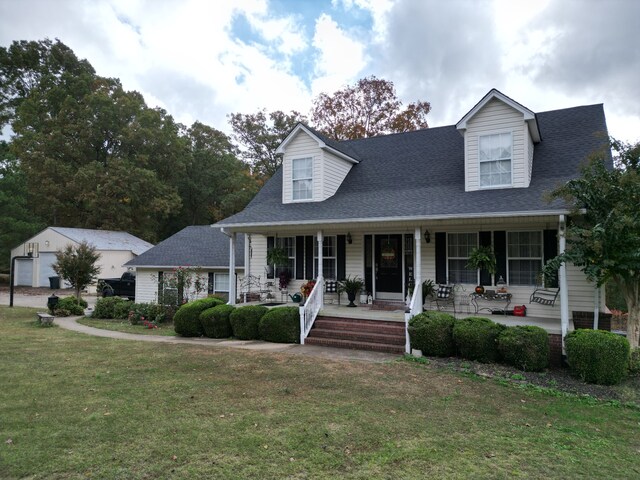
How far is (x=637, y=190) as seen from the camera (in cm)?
747

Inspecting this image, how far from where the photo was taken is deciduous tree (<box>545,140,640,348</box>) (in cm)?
742

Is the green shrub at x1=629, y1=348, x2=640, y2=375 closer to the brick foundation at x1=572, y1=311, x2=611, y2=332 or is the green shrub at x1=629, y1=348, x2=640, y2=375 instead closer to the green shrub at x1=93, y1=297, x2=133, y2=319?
the brick foundation at x1=572, y1=311, x2=611, y2=332

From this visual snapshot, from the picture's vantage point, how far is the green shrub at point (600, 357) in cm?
703

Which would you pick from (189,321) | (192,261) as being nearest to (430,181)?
(189,321)

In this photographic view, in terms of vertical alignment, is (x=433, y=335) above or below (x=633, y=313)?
below

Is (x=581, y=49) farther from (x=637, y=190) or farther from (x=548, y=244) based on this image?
(x=637, y=190)

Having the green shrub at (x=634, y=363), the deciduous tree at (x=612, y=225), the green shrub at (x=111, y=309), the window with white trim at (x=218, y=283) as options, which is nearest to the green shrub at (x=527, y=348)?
the deciduous tree at (x=612, y=225)

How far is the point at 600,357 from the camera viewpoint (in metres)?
7.09

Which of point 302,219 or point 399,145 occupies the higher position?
point 399,145

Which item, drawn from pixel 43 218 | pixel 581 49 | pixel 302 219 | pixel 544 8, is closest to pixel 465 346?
pixel 302 219

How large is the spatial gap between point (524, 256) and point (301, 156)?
25.9ft

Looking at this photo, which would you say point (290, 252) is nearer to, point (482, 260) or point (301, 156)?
point (301, 156)

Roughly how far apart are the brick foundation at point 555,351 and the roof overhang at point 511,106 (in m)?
6.02

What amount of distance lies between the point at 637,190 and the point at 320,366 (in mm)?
6940
